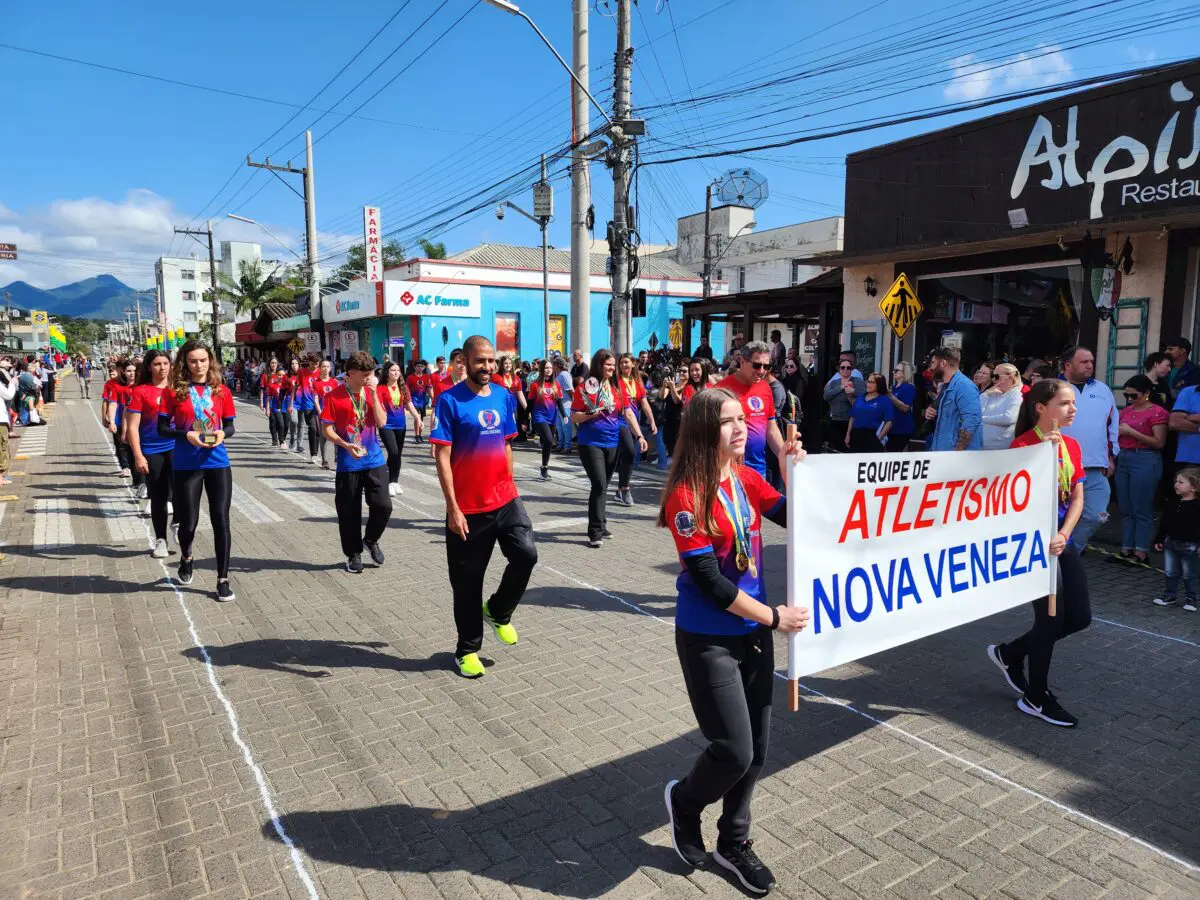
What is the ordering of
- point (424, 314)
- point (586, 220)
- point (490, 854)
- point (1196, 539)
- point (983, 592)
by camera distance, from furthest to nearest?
point (424, 314), point (586, 220), point (1196, 539), point (983, 592), point (490, 854)

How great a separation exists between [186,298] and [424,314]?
109966 mm

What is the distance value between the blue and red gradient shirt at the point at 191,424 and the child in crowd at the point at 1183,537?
7.38m

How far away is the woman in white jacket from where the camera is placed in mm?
6426

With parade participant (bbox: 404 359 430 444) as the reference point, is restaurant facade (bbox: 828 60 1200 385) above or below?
above

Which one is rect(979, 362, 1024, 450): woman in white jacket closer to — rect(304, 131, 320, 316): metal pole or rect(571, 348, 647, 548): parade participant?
rect(571, 348, 647, 548): parade participant

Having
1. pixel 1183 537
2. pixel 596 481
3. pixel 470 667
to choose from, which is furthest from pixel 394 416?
pixel 1183 537

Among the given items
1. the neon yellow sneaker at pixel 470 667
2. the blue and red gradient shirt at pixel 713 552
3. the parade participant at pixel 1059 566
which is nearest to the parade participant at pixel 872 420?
the parade participant at pixel 1059 566

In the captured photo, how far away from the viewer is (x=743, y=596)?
2684 millimetres

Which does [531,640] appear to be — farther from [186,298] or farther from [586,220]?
[186,298]

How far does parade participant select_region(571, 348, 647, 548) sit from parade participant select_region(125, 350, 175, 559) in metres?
3.92

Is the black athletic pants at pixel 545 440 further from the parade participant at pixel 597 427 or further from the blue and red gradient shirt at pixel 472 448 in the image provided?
the blue and red gradient shirt at pixel 472 448

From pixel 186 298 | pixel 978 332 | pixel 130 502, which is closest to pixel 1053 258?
pixel 978 332

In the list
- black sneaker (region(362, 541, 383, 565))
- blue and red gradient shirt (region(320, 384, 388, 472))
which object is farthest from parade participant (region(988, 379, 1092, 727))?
black sneaker (region(362, 541, 383, 565))

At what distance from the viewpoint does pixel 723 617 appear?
8.96 feet
